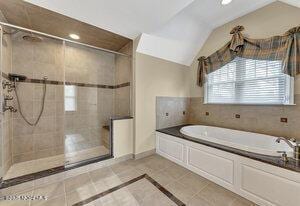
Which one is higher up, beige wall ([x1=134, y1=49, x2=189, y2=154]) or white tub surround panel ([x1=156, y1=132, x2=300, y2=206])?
beige wall ([x1=134, y1=49, x2=189, y2=154])

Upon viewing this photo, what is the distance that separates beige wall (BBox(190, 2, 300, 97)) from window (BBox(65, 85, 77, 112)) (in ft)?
10.5

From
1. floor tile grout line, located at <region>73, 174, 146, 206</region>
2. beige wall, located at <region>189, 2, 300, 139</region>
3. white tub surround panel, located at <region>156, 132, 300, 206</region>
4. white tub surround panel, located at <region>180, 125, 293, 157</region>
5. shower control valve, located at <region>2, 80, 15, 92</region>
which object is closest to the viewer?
white tub surround panel, located at <region>156, 132, 300, 206</region>

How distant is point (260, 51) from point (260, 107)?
3.23 feet

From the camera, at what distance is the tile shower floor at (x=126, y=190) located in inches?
61.2

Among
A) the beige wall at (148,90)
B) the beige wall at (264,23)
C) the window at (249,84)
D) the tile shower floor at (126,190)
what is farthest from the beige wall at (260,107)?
the tile shower floor at (126,190)

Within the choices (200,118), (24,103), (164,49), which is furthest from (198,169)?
(24,103)

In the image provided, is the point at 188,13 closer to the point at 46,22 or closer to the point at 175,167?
the point at 46,22

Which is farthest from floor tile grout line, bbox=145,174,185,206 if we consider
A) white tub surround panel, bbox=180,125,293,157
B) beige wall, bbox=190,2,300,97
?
beige wall, bbox=190,2,300,97

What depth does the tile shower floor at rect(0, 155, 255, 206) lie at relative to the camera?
1555 mm

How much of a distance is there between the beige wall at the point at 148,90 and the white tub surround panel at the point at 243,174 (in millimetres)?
713

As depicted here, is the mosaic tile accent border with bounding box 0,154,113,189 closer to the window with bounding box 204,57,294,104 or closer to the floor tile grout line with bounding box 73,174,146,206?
the floor tile grout line with bounding box 73,174,146,206

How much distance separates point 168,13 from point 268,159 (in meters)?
2.30

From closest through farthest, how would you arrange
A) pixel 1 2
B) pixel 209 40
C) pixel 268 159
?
pixel 268 159
pixel 1 2
pixel 209 40

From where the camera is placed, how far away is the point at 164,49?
2.91 m
